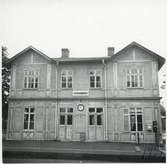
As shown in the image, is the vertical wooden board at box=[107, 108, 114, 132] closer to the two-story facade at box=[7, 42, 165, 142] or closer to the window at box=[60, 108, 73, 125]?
the two-story facade at box=[7, 42, 165, 142]

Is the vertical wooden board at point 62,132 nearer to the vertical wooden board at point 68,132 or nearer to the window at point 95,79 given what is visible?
the vertical wooden board at point 68,132

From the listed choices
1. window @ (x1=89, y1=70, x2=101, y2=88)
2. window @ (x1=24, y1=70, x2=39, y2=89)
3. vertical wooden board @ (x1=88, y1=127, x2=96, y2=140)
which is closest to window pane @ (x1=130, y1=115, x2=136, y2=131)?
vertical wooden board @ (x1=88, y1=127, x2=96, y2=140)

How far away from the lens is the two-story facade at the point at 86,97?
7.61m

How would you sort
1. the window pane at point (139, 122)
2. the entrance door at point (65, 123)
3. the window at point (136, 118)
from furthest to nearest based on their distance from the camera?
the entrance door at point (65, 123), the window at point (136, 118), the window pane at point (139, 122)

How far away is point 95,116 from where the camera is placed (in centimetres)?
873

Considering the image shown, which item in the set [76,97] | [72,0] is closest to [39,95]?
[76,97]

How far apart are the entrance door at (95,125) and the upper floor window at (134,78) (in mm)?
1663

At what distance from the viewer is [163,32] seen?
4.86 meters

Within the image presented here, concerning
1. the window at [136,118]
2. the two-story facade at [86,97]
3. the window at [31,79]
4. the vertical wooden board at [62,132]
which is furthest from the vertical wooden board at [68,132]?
the window at [136,118]

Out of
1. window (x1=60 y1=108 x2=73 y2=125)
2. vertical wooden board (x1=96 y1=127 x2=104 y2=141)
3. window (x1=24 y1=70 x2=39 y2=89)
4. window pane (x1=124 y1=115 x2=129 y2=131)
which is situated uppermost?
window (x1=24 y1=70 x2=39 y2=89)

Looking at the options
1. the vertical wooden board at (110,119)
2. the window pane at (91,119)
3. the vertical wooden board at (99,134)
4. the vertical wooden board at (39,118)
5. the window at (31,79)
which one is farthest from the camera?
the window pane at (91,119)

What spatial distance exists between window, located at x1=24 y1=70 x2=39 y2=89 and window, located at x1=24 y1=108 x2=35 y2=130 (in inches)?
37.7

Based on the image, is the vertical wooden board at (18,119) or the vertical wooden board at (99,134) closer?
the vertical wooden board at (18,119)

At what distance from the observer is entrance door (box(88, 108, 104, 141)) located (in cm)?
849
